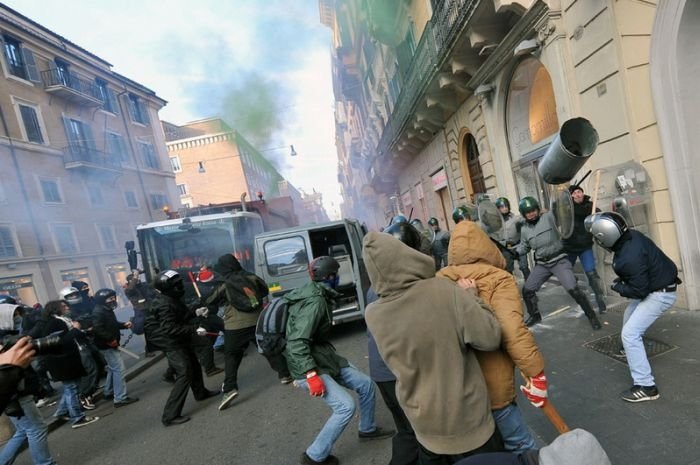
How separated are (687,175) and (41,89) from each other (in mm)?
24225

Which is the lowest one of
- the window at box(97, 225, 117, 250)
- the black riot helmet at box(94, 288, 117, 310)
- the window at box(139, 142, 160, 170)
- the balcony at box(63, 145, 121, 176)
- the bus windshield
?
the black riot helmet at box(94, 288, 117, 310)

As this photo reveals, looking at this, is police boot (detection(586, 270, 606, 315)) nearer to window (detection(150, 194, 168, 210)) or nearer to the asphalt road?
the asphalt road

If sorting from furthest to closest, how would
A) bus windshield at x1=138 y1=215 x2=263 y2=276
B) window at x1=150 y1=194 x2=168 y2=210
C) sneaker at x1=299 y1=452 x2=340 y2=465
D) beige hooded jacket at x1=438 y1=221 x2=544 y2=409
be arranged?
window at x1=150 y1=194 x2=168 y2=210
bus windshield at x1=138 y1=215 x2=263 y2=276
sneaker at x1=299 y1=452 x2=340 y2=465
beige hooded jacket at x1=438 y1=221 x2=544 y2=409

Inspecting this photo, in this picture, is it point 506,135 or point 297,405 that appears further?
point 506,135

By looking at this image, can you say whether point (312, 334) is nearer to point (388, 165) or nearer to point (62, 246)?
point (388, 165)

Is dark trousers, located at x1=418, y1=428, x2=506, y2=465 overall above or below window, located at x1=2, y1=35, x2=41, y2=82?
below

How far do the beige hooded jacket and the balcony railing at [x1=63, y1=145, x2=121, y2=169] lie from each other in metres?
22.3

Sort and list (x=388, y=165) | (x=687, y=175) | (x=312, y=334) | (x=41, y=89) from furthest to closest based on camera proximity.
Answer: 1. (x=41, y=89)
2. (x=388, y=165)
3. (x=687, y=175)
4. (x=312, y=334)

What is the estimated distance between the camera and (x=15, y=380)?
203cm

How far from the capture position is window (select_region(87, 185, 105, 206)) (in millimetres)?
19984

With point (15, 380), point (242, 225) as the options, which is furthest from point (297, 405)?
point (242, 225)

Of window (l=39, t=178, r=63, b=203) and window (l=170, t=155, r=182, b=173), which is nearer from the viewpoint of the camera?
window (l=39, t=178, r=63, b=203)

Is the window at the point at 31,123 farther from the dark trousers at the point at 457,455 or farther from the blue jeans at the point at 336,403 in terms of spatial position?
the dark trousers at the point at 457,455

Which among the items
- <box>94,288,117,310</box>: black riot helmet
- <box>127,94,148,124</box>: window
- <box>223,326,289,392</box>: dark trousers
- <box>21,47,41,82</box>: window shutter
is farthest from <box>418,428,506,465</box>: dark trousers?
<box>127,94,148,124</box>: window
